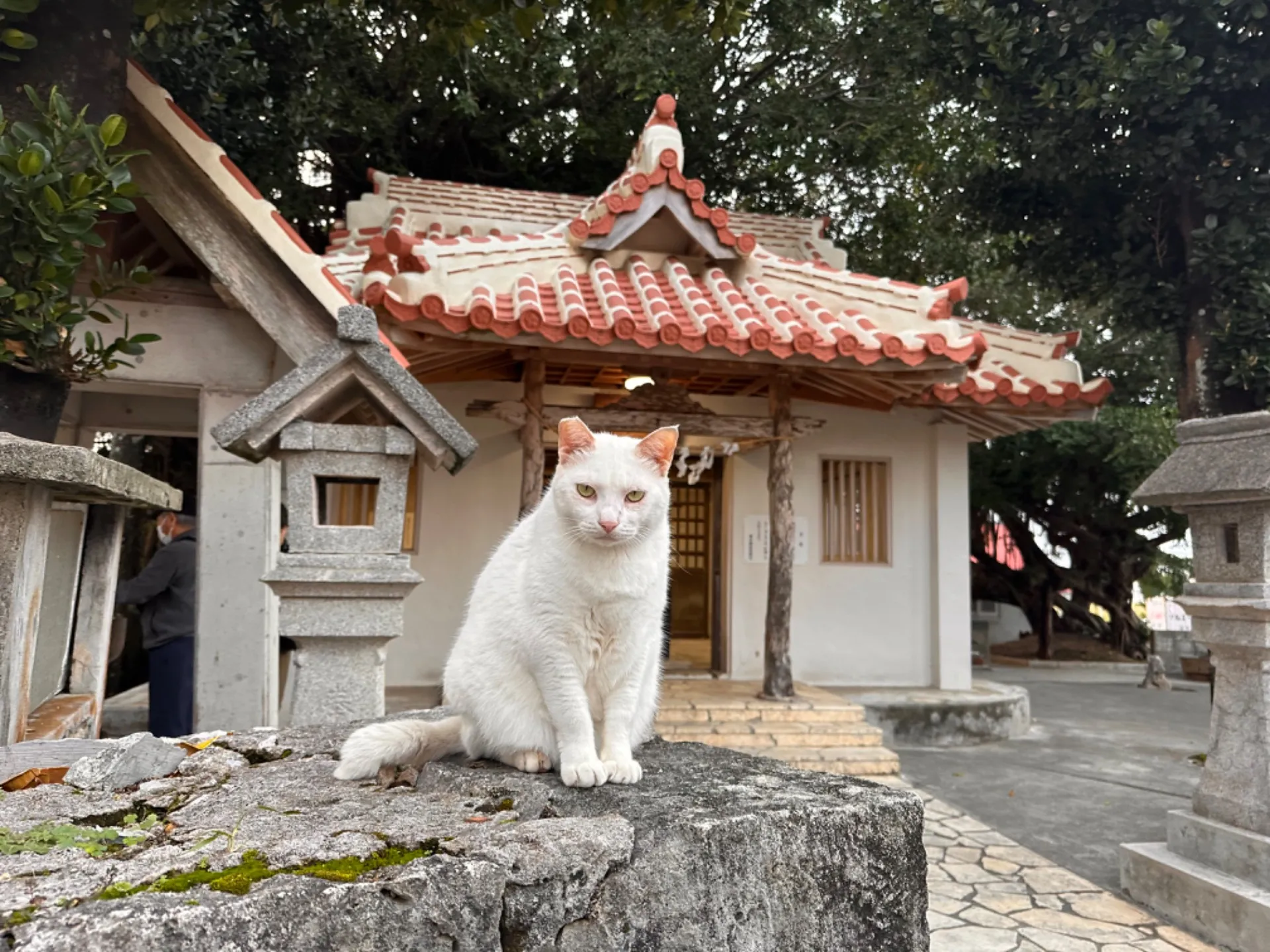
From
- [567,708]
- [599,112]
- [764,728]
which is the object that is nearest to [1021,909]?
[764,728]

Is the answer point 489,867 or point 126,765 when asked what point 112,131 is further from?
point 489,867

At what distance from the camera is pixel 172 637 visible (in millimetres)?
4918

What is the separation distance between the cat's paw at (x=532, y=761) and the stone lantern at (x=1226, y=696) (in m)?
3.69

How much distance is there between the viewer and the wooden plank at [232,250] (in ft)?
12.2

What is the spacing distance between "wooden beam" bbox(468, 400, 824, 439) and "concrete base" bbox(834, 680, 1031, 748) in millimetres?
2756

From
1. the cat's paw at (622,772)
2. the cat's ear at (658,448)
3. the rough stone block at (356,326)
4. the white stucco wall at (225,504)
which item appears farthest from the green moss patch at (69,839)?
the white stucco wall at (225,504)

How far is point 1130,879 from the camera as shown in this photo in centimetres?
433

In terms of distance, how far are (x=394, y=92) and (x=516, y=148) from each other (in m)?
1.78

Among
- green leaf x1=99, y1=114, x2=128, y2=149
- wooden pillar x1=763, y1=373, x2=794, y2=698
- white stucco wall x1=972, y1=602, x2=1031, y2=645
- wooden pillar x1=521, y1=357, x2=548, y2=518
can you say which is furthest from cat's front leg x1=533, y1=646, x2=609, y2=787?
white stucco wall x1=972, y1=602, x2=1031, y2=645

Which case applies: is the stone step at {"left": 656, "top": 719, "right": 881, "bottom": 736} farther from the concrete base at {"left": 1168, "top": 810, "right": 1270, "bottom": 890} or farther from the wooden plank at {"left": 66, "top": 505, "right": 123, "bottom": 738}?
the wooden plank at {"left": 66, "top": 505, "right": 123, "bottom": 738}

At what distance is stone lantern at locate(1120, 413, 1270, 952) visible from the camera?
3.83 m

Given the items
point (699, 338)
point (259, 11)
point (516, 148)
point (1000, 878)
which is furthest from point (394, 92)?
point (1000, 878)

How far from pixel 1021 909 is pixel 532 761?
3.52 metres

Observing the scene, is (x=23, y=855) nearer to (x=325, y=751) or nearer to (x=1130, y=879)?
(x=325, y=751)
